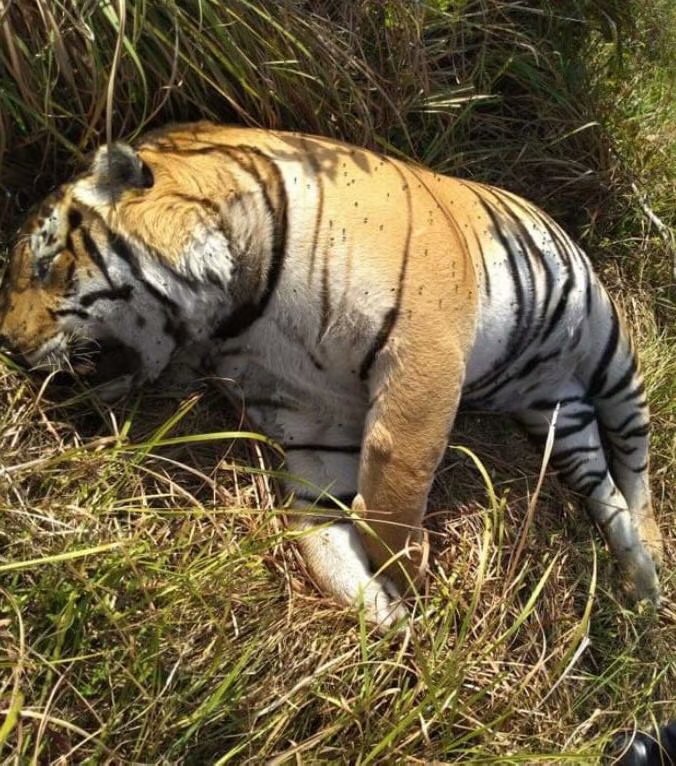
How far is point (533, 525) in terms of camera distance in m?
1.97

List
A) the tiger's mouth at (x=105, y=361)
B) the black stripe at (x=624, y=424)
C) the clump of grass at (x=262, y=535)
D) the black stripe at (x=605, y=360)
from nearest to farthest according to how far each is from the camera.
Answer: the clump of grass at (x=262, y=535) → the tiger's mouth at (x=105, y=361) → the black stripe at (x=605, y=360) → the black stripe at (x=624, y=424)

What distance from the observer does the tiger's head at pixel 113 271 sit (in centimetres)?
145

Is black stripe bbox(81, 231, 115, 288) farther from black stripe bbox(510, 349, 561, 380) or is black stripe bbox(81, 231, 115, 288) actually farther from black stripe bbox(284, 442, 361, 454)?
black stripe bbox(510, 349, 561, 380)

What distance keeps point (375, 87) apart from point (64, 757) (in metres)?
1.55

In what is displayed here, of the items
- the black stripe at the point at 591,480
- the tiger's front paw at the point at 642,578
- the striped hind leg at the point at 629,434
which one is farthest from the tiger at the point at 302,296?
the tiger's front paw at the point at 642,578

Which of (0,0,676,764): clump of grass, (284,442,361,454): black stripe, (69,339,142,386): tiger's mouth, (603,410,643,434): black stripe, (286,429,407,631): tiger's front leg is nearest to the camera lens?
(0,0,676,764): clump of grass

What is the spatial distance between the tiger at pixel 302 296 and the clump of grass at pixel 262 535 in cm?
11

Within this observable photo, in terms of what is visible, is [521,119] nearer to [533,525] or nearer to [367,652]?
[533,525]

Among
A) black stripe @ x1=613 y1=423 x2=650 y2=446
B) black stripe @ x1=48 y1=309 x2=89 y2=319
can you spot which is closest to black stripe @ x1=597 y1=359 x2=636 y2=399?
black stripe @ x1=613 y1=423 x2=650 y2=446

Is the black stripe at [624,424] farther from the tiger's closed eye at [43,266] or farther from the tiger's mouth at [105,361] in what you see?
the tiger's closed eye at [43,266]

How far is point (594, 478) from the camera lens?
2.00 metres

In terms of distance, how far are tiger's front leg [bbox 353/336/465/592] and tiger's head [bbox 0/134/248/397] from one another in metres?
0.36

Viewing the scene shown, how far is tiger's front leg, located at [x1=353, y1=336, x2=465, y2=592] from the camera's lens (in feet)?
4.95

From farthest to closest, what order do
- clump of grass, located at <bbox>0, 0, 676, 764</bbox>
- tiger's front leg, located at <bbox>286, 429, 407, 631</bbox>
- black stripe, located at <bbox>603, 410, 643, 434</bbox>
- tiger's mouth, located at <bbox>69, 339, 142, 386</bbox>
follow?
black stripe, located at <bbox>603, 410, 643, 434</bbox> → tiger's front leg, located at <bbox>286, 429, 407, 631</bbox> → tiger's mouth, located at <bbox>69, 339, 142, 386</bbox> → clump of grass, located at <bbox>0, 0, 676, 764</bbox>
